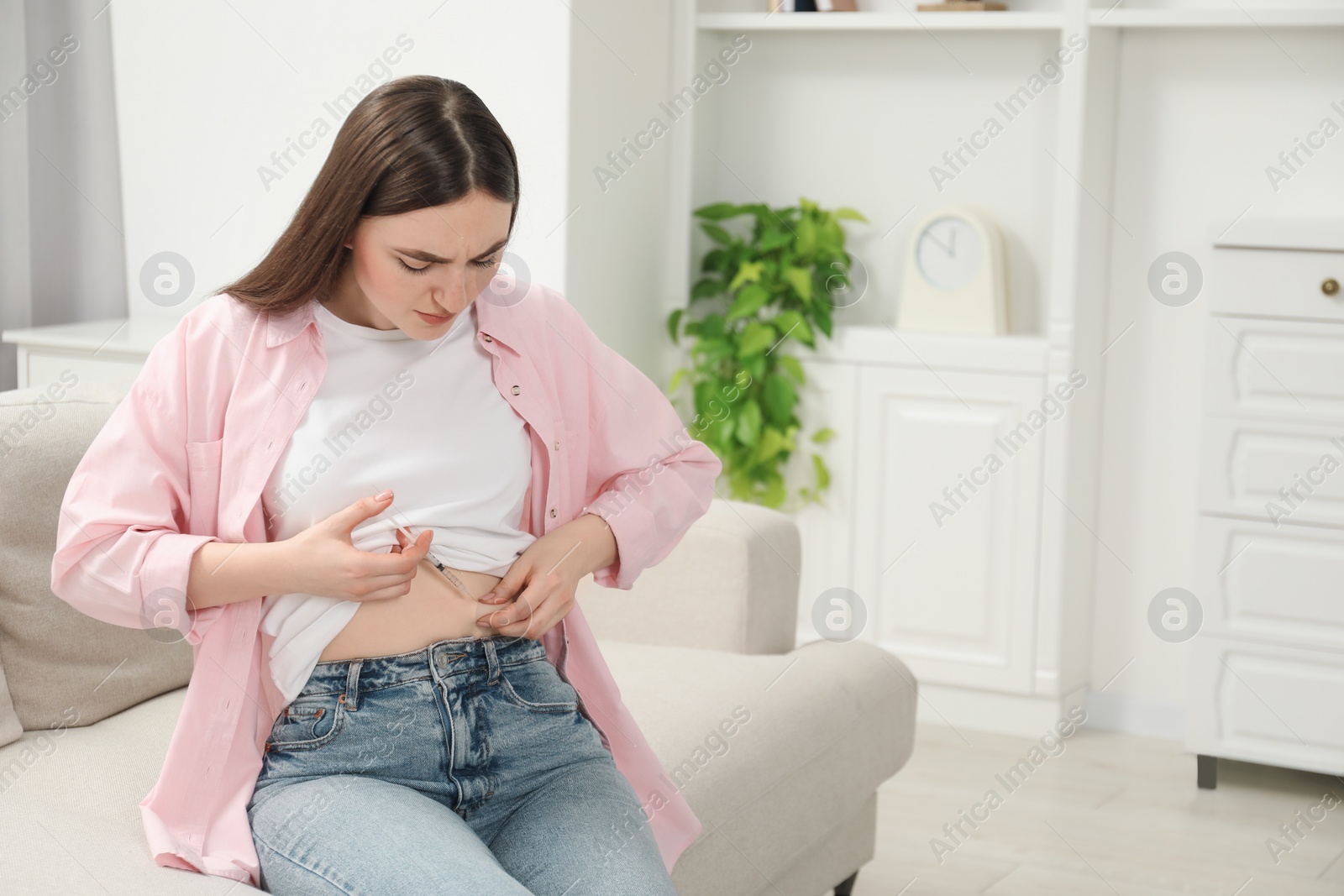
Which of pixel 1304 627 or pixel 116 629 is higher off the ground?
pixel 116 629

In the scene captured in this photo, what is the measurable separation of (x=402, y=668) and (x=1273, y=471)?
201 cm

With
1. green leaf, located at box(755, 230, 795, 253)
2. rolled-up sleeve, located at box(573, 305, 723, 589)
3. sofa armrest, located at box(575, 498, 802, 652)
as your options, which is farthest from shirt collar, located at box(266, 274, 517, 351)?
green leaf, located at box(755, 230, 795, 253)

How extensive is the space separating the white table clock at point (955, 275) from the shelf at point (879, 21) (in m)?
0.41

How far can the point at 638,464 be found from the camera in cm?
150

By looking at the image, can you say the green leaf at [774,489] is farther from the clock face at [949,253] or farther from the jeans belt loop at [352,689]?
the jeans belt loop at [352,689]

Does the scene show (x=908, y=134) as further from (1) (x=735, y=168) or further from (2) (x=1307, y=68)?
(2) (x=1307, y=68)

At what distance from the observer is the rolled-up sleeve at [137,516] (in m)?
1.19

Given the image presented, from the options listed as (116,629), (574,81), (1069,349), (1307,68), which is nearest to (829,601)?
(1069,349)

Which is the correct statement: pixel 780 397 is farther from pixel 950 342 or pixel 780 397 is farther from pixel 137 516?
pixel 137 516

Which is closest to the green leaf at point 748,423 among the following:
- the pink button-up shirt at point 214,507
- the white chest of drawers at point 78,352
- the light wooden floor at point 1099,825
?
the light wooden floor at point 1099,825

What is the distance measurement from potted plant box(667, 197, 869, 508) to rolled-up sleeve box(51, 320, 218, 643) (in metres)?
1.87

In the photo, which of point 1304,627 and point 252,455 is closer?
point 252,455

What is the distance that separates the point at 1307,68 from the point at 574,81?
157 cm

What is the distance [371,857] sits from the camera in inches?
44.5
